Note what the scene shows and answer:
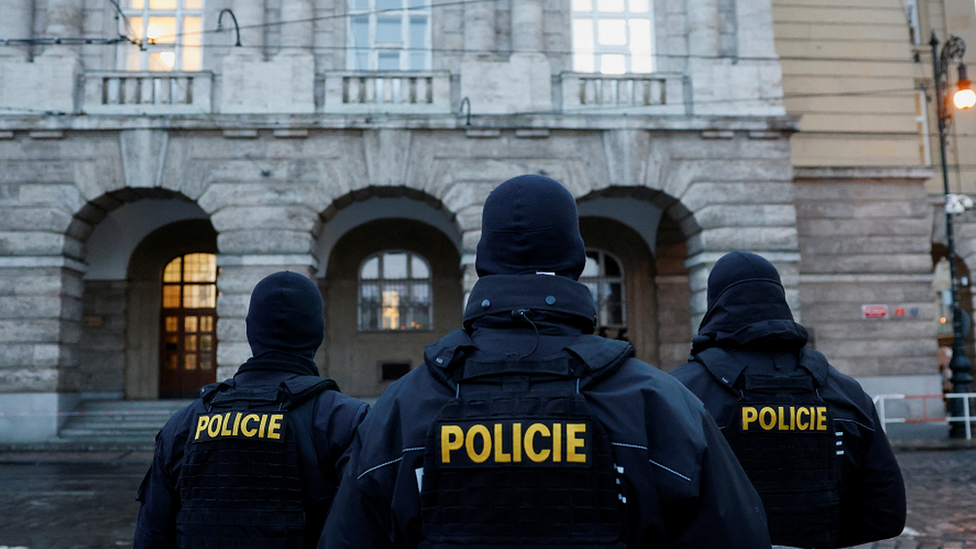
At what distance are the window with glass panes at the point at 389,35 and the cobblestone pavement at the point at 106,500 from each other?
8.16m

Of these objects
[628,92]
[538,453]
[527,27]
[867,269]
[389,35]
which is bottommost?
[538,453]

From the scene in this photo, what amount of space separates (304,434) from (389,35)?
12.2m

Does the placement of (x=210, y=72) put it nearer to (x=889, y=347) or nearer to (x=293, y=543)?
(x=293, y=543)

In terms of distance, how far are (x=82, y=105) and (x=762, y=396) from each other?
1359 cm

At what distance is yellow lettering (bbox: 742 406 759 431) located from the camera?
3188 millimetres

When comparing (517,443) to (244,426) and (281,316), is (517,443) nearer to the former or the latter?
(244,426)

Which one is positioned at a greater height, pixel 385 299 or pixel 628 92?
pixel 628 92

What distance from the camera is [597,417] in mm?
1729

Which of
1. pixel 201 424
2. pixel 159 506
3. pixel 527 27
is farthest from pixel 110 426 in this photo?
pixel 201 424

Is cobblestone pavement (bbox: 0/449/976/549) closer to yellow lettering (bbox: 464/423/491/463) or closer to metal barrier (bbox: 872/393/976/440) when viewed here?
metal barrier (bbox: 872/393/976/440)

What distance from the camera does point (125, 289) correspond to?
53.8ft

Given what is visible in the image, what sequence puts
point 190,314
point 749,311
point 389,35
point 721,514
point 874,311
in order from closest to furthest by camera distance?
point 721,514, point 749,311, point 389,35, point 874,311, point 190,314

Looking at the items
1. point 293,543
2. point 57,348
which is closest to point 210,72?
point 57,348

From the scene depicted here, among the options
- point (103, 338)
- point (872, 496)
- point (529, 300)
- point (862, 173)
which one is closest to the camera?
point (529, 300)
